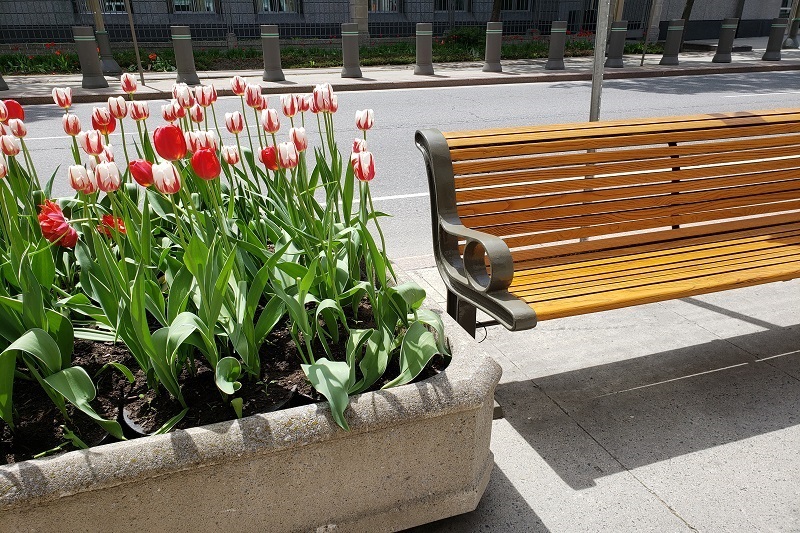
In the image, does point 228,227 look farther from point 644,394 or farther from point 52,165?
point 52,165

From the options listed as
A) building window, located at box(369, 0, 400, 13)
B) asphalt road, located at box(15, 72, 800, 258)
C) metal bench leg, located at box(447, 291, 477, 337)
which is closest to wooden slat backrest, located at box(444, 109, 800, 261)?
metal bench leg, located at box(447, 291, 477, 337)

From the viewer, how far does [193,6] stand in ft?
69.7

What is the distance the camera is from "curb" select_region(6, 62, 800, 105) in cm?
1170

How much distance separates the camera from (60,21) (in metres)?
19.5

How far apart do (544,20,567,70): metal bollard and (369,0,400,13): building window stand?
29.4ft

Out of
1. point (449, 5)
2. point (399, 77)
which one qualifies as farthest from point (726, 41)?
point (449, 5)

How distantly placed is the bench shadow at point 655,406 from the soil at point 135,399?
2.24 ft

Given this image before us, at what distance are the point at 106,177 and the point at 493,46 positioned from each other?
14.4 meters

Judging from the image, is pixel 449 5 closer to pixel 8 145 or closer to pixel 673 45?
pixel 673 45

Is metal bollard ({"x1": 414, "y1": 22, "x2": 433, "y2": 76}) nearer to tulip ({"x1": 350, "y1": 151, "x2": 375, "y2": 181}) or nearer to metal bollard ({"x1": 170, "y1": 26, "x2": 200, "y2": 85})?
metal bollard ({"x1": 170, "y1": 26, "x2": 200, "y2": 85})

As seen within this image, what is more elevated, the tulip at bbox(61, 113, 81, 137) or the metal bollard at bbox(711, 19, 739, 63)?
the tulip at bbox(61, 113, 81, 137)

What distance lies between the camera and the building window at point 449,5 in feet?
77.8

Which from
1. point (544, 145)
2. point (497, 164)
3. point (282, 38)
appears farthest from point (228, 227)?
point (282, 38)

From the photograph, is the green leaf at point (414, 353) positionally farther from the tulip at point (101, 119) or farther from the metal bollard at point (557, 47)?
the metal bollard at point (557, 47)
